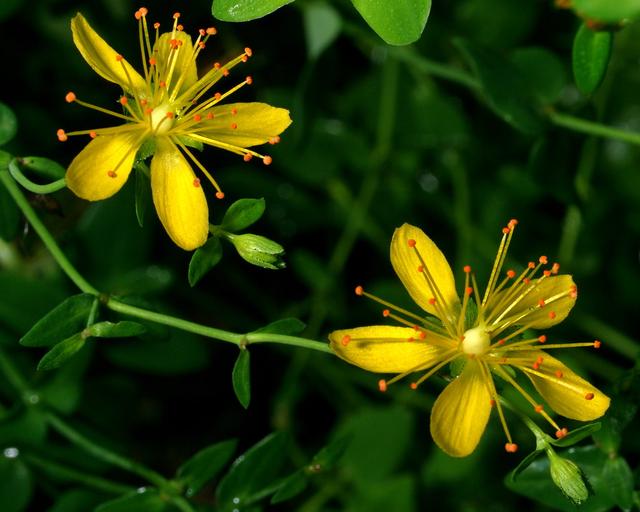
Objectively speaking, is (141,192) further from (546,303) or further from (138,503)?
(546,303)

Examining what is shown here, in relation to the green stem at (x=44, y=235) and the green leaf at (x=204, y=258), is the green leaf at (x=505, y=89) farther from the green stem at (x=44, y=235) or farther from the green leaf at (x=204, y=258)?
the green stem at (x=44, y=235)

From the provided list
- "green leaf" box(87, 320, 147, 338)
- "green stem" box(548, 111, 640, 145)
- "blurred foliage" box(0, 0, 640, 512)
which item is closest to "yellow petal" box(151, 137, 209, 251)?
"green leaf" box(87, 320, 147, 338)

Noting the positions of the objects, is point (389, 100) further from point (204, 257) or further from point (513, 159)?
point (204, 257)

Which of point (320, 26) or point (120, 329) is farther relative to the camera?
point (320, 26)

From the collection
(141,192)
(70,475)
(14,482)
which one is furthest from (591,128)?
(14,482)

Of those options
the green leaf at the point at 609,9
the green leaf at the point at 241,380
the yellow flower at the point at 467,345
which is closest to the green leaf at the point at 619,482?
the yellow flower at the point at 467,345

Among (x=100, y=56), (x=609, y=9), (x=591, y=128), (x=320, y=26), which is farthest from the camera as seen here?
(x=320, y=26)

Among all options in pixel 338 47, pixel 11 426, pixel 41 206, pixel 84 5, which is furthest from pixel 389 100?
pixel 11 426
